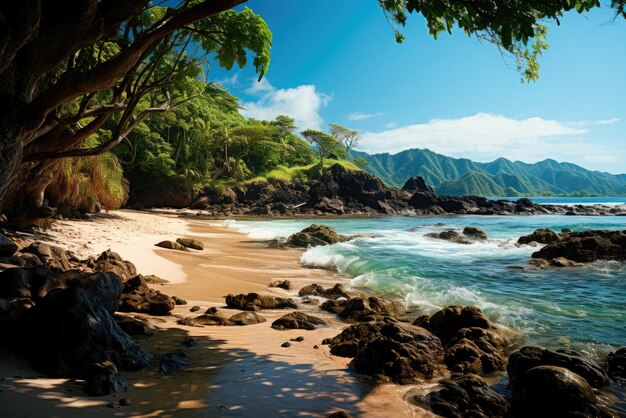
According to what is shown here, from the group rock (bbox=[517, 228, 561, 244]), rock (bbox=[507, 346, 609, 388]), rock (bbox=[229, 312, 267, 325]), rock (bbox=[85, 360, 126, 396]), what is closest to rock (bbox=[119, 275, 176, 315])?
rock (bbox=[229, 312, 267, 325])

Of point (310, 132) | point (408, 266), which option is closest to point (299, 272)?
point (408, 266)

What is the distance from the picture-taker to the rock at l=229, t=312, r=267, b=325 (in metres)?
6.62

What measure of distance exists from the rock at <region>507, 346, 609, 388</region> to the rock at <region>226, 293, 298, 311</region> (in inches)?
188

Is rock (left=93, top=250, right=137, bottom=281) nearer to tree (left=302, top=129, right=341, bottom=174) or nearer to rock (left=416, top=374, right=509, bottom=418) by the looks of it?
rock (left=416, top=374, right=509, bottom=418)

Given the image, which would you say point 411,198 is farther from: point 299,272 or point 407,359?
point 407,359

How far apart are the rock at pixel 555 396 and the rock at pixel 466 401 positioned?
9.6 inches

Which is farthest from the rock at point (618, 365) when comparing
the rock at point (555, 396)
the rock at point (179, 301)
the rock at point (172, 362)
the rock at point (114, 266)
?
the rock at point (114, 266)

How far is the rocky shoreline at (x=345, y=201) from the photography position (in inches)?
2008

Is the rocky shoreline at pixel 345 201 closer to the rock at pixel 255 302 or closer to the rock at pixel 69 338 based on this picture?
the rock at pixel 255 302

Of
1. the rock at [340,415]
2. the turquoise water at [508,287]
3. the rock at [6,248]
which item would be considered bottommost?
the turquoise water at [508,287]

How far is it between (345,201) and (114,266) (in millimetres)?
54225

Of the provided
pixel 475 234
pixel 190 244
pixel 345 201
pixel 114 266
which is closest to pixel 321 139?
pixel 345 201

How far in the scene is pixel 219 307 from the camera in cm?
778

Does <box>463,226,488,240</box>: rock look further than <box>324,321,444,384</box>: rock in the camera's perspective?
Yes
